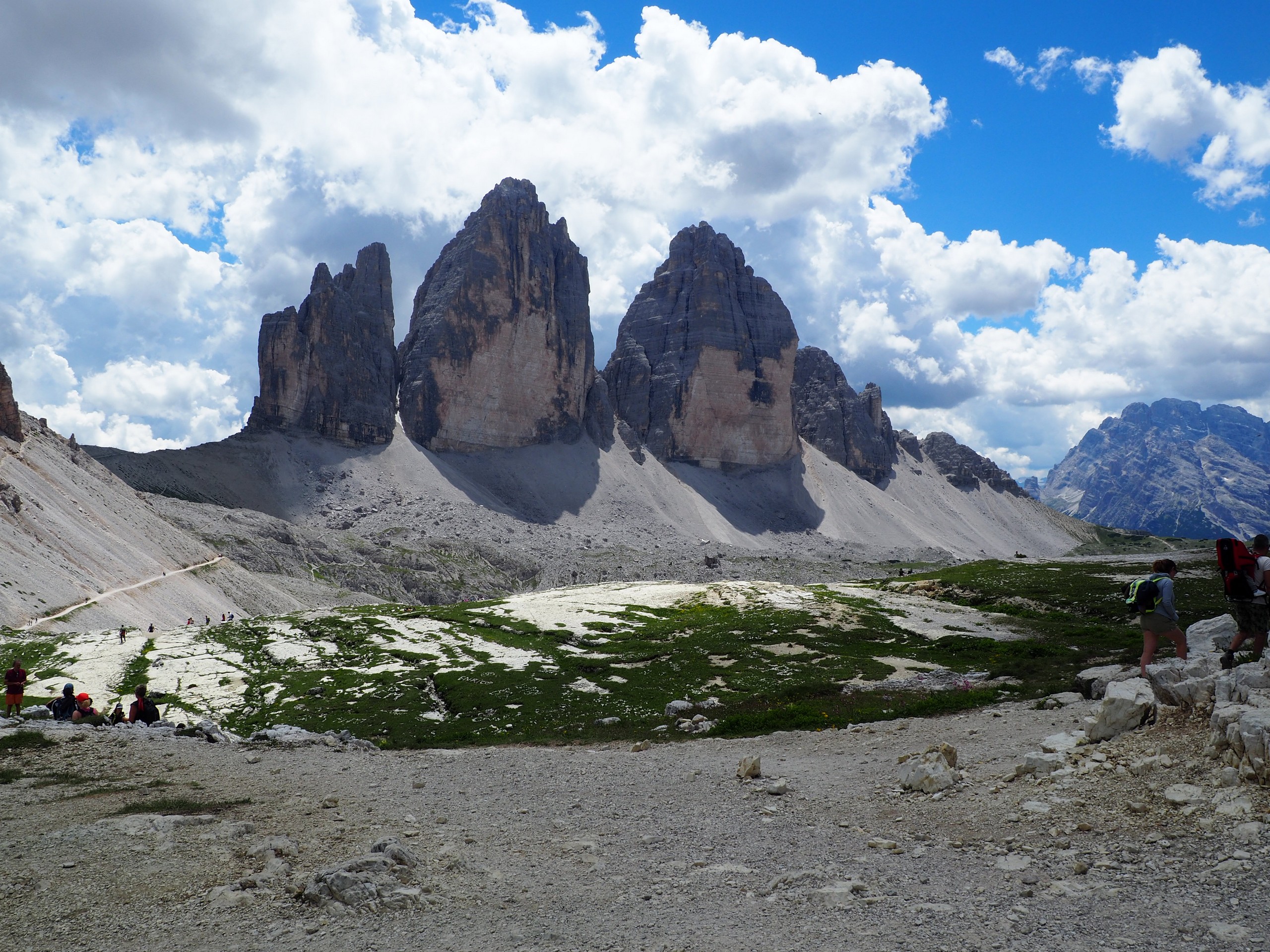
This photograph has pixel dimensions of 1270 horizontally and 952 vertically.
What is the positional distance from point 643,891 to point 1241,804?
935 cm

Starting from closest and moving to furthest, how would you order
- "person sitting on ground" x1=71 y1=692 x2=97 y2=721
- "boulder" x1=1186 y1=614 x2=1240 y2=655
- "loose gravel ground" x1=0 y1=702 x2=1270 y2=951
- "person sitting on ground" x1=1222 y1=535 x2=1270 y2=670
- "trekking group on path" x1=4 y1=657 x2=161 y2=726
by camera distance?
"loose gravel ground" x1=0 y1=702 x2=1270 y2=951 < "person sitting on ground" x1=1222 y1=535 x2=1270 y2=670 < "boulder" x1=1186 y1=614 x2=1240 y2=655 < "person sitting on ground" x1=71 y1=692 x2=97 y2=721 < "trekking group on path" x1=4 y1=657 x2=161 y2=726

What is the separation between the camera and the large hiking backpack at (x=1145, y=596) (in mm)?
20656

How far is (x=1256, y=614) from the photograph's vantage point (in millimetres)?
19016

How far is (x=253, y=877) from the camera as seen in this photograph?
13383mm

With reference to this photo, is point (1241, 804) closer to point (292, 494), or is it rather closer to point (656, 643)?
point (656, 643)

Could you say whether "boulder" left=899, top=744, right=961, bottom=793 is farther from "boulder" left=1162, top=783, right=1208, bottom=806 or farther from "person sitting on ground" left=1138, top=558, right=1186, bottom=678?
"person sitting on ground" left=1138, top=558, right=1186, bottom=678

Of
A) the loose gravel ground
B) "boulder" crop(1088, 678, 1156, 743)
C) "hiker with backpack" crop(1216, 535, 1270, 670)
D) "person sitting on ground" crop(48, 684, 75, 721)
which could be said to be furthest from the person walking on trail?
"hiker with backpack" crop(1216, 535, 1270, 670)

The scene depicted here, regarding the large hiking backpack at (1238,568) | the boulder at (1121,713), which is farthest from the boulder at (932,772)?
the large hiking backpack at (1238,568)

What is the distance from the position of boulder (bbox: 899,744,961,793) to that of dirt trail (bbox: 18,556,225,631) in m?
65.4

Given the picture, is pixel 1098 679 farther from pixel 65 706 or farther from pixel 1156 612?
pixel 65 706

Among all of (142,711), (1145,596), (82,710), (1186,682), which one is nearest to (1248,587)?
(1145,596)

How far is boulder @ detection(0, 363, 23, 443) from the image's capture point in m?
92.1

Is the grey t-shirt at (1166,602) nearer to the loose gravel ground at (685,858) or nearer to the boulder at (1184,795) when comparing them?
the loose gravel ground at (685,858)

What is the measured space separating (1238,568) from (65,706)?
37.6m
